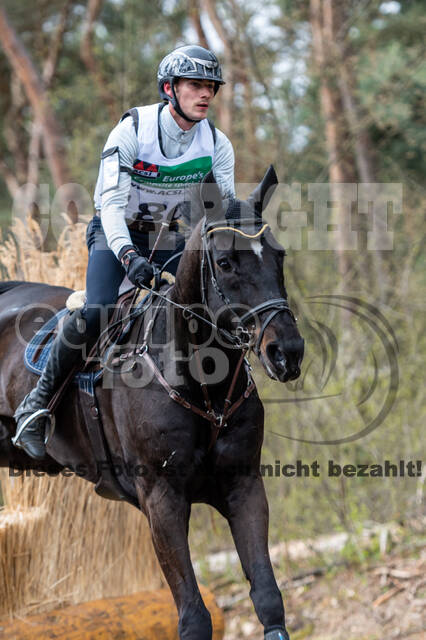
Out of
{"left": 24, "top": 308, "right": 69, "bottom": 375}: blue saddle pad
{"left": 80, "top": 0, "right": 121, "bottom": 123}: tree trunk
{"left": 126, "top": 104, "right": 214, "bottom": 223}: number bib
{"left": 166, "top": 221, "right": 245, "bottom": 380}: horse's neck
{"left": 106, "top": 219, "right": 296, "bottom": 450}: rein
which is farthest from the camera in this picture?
{"left": 80, "top": 0, "right": 121, "bottom": 123}: tree trunk

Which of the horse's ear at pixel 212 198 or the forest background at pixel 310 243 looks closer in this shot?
the horse's ear at pixel 212 198

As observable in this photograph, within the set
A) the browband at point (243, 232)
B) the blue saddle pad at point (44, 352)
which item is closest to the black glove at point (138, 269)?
the browband at point (243, 232)

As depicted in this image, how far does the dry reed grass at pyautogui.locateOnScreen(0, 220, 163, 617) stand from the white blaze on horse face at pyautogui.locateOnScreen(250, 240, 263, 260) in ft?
8.88

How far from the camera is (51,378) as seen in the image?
13.1ft

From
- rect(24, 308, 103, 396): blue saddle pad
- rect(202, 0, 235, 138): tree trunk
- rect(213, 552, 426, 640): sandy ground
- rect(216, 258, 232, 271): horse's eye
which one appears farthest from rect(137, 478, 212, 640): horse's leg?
rect(202, 0, 235, 138): tree trunk

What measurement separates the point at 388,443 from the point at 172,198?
462 cm

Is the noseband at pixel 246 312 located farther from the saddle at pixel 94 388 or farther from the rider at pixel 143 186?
the saddle at pixel 94 388

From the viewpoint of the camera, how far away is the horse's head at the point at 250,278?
2891 mm

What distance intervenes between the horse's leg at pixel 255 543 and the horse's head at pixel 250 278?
2.73ft

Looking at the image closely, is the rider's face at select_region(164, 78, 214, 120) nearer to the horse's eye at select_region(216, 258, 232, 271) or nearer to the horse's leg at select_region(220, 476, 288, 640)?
the horse's eye at select_region(216, 258, 232, 271)

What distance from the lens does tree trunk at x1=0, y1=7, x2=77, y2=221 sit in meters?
11.8

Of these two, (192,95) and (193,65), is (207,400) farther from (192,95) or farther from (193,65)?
(193,65)

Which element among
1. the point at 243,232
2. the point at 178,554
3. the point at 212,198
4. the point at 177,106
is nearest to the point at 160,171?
the point at 177,106

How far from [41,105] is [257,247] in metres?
10.2
